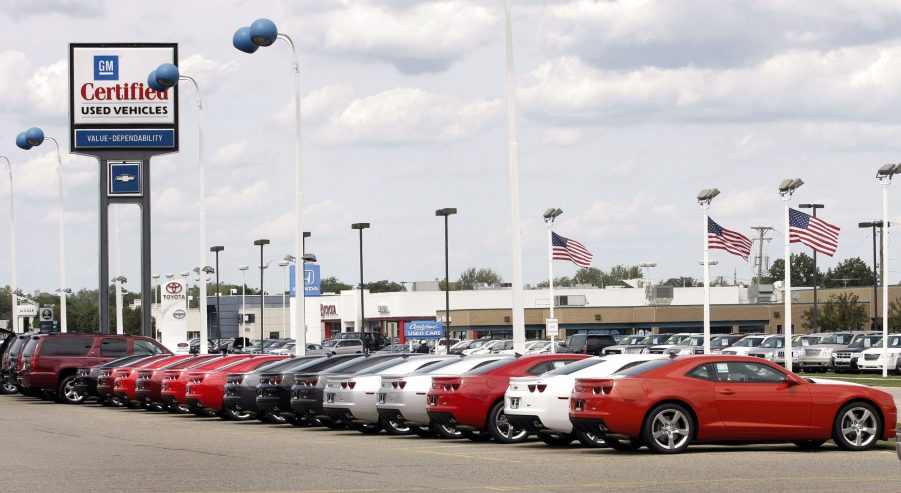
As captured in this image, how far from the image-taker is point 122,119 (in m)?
55.6

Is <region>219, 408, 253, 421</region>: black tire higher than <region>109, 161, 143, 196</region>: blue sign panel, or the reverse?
<region>109, 161, 143, 196</region>: blue sign panel

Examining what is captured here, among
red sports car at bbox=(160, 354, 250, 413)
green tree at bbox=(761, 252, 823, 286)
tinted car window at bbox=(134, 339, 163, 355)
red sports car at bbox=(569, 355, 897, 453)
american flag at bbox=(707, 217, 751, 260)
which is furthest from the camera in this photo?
green tree at bbox=(761, 252, 823, 286)

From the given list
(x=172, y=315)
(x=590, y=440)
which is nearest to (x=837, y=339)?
(x=172, y=315)

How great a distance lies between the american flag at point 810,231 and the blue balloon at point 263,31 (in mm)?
17907

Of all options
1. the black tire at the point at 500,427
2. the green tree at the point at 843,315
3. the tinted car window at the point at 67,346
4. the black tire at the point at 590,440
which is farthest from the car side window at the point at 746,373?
the green tree at the point at 843,315

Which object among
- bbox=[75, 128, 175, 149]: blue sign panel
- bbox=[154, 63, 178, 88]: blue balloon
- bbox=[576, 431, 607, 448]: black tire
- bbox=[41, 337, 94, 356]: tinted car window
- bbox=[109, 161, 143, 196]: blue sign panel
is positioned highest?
bbox=[154, 63, 178, 88]: blue balloon

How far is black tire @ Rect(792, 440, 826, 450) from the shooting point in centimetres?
1968

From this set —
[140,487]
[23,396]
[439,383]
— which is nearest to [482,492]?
[140,487]

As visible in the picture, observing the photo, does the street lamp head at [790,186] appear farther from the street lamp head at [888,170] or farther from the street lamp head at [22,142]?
the street lamp head at [22,142]

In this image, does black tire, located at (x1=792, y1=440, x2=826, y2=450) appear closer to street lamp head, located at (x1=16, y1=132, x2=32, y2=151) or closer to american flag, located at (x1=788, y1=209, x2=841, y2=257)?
american flag, located at (x1=788, y1=209, x2=841, y2=257)

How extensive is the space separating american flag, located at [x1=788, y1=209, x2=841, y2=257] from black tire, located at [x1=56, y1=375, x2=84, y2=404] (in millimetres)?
21250

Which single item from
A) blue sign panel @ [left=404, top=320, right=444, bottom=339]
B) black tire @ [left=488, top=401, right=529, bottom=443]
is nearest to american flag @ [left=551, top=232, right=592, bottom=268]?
blue sign panel @ [left=404, top=320, right=444, bottom=339]

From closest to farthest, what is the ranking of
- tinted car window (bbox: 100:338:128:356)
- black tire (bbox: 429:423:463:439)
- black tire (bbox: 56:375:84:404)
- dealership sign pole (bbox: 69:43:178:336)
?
black tire (bbox: 429:423:463:439)
black tire (bbox: 56:375:84:404)
tinted car window (bbox: 100:338:128:356)
dealership sign pole (bbox: 69:43:178:336)

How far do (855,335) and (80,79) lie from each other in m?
31.3
